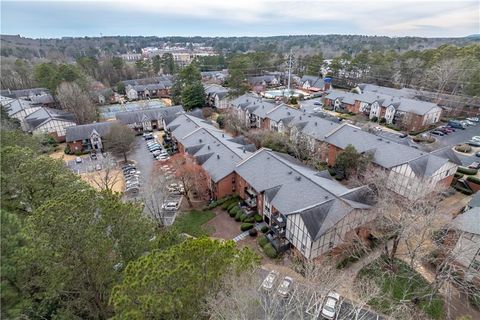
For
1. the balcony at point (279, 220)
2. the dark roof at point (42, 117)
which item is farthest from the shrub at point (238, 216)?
the dark roof at point (42, 117)

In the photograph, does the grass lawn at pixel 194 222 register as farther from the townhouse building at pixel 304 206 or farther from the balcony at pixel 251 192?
the townhouse building at pixel 304 206

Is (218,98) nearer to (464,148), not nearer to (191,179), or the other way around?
(191,179)

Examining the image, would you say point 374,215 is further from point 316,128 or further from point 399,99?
point 399,99

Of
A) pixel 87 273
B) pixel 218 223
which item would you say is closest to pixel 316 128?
pixel 218 223

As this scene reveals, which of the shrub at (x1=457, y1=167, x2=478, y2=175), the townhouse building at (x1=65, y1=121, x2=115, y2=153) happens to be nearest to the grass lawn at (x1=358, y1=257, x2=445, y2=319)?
the shrub at (x1=457, y1=167, x2=478, y2=175)

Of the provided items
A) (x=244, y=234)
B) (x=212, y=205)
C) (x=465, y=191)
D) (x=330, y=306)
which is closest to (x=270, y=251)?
(x=244, y=234)

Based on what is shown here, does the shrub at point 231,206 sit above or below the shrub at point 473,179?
below
